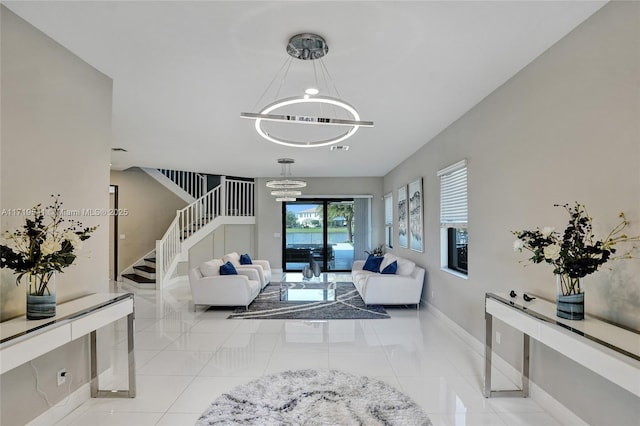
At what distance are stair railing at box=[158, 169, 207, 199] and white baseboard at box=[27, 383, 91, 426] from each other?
7424 mm

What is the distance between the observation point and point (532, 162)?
297 cm

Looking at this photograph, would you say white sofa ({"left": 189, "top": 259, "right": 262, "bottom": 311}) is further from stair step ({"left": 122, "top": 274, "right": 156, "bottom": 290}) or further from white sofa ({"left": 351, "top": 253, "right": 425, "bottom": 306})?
stair step ({"left": 122, "top": 274, "right": 156, "bottom": 290})

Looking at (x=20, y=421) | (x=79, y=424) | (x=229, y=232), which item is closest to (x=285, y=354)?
(x=79, y=424)

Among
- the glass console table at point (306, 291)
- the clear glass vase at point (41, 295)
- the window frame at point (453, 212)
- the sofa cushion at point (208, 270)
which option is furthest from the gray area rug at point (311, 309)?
the clear glass vase at point (41, 295)

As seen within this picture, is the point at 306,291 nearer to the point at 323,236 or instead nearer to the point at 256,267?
the point at 256,267

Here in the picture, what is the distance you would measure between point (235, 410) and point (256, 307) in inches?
132

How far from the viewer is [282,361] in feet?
12.0

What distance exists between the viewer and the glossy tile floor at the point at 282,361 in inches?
105

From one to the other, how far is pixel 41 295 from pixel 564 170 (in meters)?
3.79

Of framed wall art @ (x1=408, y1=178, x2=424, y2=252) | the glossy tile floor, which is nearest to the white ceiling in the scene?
framed wall art @ (x1=408, y1=178, x2=424, y2=252)

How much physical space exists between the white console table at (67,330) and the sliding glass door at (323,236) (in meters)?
7.34

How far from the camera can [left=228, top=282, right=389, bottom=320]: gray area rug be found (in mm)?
5465

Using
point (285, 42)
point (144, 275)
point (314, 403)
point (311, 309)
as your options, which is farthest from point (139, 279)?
point (285, 42)

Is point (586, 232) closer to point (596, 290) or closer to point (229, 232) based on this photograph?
point (596, 290)
